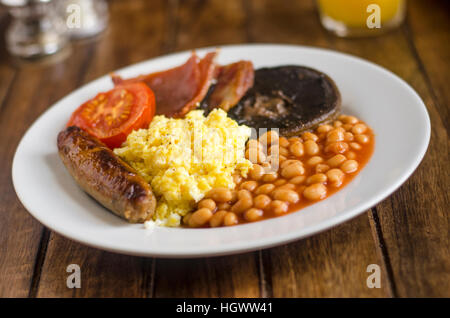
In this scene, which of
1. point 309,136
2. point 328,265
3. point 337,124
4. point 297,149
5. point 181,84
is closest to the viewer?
point 328,265

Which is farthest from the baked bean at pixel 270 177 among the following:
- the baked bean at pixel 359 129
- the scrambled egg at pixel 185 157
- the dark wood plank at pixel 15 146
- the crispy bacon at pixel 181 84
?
the dark wood plank at pixel 15 146

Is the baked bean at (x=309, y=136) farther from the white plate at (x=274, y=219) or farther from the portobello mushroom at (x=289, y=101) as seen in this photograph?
the white plate at (x=274, y=219)

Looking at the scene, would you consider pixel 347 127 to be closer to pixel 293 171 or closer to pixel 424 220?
pixel 293 171

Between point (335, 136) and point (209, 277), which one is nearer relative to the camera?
A: point (209, 277)

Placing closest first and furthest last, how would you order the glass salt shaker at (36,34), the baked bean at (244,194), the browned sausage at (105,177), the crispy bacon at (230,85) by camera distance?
the browned sausage at (105,177) → the baked bean at (244,194) → the crispy bacon at (230,85) → the glass salt shaker at (36,34)

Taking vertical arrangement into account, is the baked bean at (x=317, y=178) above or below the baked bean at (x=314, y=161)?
above

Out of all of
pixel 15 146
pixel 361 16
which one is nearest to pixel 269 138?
pixel 15 146

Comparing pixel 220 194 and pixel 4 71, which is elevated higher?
pixel 220 194
